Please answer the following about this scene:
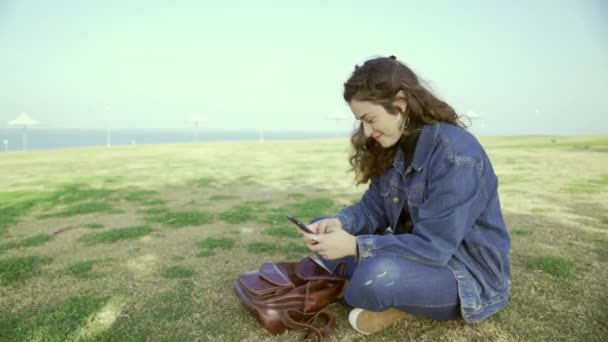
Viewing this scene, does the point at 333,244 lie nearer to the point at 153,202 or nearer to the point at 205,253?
the point at 205,253

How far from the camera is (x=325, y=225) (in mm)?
3121

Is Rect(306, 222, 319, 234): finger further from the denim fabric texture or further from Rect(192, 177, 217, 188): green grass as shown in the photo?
Rect(192, 177, 217, 188): green grass

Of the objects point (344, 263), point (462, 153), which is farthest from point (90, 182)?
point (462, 153)

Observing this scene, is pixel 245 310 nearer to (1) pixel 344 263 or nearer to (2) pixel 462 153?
(1) pixel 344 263

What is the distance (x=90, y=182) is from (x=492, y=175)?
10.9 m

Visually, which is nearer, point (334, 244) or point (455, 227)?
point (455, 227)

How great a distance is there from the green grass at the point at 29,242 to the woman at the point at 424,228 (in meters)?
4.33

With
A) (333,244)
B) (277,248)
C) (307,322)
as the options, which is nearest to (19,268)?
(277,248)

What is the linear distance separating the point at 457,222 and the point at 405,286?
0.51 m

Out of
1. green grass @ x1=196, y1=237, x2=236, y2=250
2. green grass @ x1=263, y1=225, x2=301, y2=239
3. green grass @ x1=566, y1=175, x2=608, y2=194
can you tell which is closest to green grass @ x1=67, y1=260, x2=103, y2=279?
green grass @ x1=196, y1=237, x2=236, y2=250

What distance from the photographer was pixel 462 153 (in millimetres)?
2471

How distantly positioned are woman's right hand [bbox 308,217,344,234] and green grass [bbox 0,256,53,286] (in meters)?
3.02

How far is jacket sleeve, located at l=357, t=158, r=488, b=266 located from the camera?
235 cm

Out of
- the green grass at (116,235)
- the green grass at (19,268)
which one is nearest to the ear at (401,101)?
the green grass at (19,268)
